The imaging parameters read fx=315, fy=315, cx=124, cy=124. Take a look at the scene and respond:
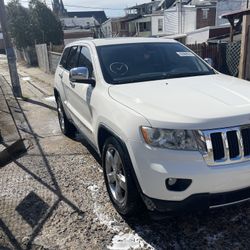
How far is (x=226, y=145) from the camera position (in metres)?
2.46

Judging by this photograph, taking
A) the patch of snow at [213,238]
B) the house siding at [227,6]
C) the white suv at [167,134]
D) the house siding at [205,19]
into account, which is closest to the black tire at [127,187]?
the white suv at [167,134]

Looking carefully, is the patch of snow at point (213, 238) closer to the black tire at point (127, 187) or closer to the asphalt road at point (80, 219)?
the asphalt road at point (80, 219)

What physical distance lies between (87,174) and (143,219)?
→ 4.48 feet

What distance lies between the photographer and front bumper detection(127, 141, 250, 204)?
243cm

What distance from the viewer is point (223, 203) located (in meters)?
2.61

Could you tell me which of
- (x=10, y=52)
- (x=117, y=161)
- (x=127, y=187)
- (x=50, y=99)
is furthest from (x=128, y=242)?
(x=10, y=52)

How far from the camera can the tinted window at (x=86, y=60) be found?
3989mm

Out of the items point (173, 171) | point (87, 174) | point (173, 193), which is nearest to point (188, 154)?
point (173, 171)

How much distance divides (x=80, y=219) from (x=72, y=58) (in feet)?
9.32

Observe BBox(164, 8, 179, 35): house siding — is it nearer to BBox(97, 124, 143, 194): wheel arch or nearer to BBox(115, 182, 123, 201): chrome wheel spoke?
BBox(97, 124, 143, 194): wheel arch

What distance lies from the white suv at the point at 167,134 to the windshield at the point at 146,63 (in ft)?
0.04

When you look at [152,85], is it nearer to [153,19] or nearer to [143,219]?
[143,219]

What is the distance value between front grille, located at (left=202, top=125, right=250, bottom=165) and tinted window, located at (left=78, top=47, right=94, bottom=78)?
193 centimetres

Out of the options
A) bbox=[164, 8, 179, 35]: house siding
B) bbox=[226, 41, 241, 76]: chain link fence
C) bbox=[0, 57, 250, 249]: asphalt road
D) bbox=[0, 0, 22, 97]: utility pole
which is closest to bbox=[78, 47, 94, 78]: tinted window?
bbox=[0, 57, 250, 249]: asphalt road
